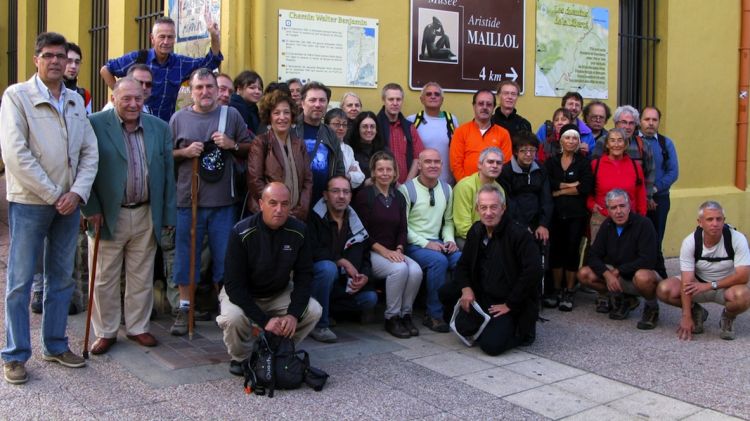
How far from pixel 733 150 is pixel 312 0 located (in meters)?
7.14

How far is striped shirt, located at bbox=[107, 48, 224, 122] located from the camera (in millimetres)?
6215

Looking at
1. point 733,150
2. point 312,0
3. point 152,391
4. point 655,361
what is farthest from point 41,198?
point 733,150

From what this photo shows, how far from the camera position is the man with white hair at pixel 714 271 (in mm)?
5887

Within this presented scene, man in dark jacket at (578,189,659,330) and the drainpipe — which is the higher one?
the drainpipe

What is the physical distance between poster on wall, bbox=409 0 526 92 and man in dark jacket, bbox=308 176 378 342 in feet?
7.78

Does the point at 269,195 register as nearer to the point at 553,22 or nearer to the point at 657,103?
the point at 553,22

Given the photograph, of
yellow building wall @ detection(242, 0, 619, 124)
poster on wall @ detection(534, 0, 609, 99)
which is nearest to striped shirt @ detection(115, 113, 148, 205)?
yellow building wall @ detection(242, 0, 619, 124)

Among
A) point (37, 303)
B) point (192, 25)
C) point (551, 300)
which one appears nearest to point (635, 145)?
point (551, 300)

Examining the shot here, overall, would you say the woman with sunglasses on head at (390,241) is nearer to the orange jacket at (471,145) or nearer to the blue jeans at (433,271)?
the blue jeans at (433,271)

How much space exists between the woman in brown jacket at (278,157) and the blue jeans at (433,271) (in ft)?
3.74

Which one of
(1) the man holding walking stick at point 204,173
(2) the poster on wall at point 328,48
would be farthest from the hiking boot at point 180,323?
(2) the poster on wall at point 328,48

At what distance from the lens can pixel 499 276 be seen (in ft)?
18.2

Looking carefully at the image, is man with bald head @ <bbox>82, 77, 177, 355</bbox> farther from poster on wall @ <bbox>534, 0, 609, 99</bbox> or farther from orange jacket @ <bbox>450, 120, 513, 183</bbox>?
poster on wall @ <bbox>534, 0, 609, 99</bbox>

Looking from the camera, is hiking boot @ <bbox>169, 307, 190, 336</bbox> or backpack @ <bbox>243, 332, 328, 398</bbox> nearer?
backpack @ <bbox>243, 332, 328, 398</bbox>
